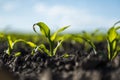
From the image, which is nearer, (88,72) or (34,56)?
(88,72)

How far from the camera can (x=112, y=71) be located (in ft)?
5.63

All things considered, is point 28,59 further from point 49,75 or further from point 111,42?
point 49,75

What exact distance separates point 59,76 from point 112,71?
0.25 meters

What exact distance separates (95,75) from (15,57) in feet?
5.15

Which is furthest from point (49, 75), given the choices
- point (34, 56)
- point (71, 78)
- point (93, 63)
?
point (34, 56)

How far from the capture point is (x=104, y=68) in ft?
5.73

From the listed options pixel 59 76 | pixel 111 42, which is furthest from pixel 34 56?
pixel 59 76

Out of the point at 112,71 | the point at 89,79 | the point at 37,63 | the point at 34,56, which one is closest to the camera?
the point at 89,79

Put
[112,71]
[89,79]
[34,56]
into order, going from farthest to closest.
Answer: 1. [34,56]
2. [112,71]
3. [89,79]

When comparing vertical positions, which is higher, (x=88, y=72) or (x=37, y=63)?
(x=88, y=72)

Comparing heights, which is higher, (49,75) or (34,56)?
(49,75)

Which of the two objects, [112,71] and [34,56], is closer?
[112,71]

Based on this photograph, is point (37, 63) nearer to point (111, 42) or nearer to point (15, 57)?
point (15, 57)

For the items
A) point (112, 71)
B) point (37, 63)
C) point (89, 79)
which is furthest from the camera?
point (37, 63)
